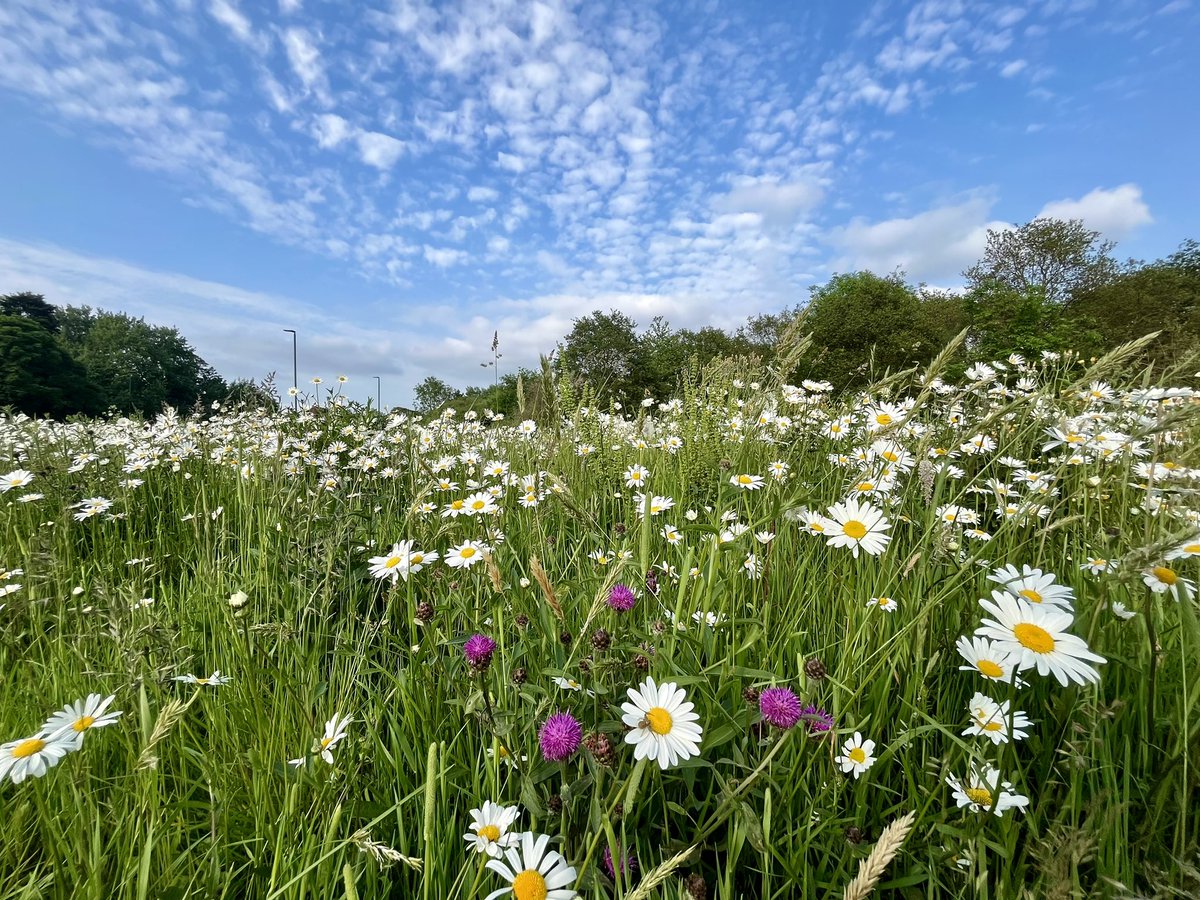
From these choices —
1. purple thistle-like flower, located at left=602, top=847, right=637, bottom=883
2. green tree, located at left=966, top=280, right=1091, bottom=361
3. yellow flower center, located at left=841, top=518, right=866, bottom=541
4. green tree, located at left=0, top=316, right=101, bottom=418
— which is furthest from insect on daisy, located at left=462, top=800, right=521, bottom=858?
green tree, located at left=0, top=316, right=101, bottom=418

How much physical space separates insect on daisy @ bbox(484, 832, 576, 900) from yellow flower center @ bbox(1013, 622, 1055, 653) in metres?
0.87

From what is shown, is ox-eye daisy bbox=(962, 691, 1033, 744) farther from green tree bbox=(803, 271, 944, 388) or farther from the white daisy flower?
green tree bbox=(803, 271, 944, 388)

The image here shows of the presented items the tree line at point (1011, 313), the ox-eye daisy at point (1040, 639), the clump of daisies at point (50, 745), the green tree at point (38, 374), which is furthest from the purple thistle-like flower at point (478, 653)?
the green tree at point (38, 374)

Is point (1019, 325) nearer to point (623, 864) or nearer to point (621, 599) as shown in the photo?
point (621, 599)

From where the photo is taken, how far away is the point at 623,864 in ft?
2.60

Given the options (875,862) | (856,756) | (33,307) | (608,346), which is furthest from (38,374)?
(875,862)

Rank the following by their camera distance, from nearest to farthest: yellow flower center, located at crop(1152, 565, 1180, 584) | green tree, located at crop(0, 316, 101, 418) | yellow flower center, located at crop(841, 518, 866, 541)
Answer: yellow flower center, located at crop(1152, 565, 1180, 584) < yellow flower center, located at crop(841, 518, 866, 541) < green tree, located at crop(0, 316, 101, 418)

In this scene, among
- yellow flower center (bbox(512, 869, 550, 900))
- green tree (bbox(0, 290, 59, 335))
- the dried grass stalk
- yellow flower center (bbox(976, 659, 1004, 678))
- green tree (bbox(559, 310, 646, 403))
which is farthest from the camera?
green tree (bbox(0, 290, 59, 335))

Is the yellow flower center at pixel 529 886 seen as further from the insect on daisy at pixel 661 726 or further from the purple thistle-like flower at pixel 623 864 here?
the insect on daisy at pixel 661 726

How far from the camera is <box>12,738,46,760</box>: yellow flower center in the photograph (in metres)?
0.89

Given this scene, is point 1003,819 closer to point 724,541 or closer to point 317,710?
point 724,541

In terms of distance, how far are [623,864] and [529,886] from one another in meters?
0.15

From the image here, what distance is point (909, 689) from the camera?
1.27m

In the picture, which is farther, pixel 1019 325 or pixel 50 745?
pixel 1019 325
